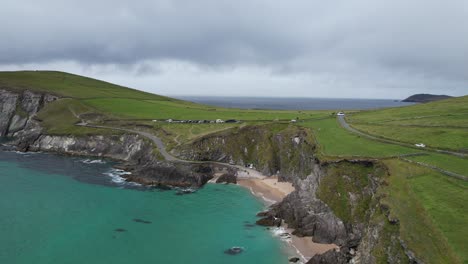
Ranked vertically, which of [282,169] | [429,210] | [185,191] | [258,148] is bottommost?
[185,191]

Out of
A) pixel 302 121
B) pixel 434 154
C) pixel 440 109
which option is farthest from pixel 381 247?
pixel 440 109

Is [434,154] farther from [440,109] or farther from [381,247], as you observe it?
[440,109]

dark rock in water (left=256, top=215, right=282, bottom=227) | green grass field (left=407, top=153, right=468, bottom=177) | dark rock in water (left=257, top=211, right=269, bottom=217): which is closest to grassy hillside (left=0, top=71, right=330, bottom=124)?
dark rock in water (left=257, top=211, right=269, bottom=217)

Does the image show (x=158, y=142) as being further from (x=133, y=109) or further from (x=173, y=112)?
(x=133, y=109)

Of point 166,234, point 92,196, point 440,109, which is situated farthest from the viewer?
point 440,109

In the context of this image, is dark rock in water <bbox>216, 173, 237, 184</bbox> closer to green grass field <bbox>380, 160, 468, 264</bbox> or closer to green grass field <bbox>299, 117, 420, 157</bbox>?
green grass field <bbox>299, 117, 420, 157</bbox>

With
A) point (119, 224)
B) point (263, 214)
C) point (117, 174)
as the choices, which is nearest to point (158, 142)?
point (117, 174)

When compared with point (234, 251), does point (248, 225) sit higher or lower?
higher
